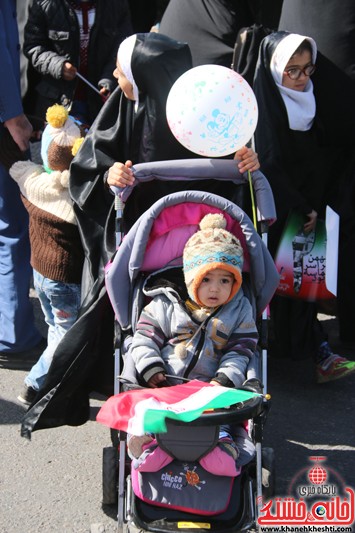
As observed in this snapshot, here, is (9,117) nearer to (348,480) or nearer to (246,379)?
(246,379)

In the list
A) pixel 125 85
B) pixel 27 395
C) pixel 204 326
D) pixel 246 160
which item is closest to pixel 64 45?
pixel 125 85

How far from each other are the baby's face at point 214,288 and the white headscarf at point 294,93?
1362 millimetres

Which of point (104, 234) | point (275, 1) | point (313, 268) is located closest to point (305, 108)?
point (313, 268)

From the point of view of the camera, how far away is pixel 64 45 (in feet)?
17.3

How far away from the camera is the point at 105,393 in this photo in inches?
169

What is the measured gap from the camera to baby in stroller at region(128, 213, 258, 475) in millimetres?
3650

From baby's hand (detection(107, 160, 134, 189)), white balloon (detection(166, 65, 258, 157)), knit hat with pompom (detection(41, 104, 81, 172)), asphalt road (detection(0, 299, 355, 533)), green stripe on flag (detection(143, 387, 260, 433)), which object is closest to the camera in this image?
green stripe on flag (detection(143, 387, 260, 433))

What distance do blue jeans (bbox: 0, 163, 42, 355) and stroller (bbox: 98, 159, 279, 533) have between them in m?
1.22

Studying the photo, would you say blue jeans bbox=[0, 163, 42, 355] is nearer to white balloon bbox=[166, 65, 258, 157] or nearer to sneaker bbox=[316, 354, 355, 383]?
white balloon bbox=[166, 65, 258, 157]

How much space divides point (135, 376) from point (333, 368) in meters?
1.66

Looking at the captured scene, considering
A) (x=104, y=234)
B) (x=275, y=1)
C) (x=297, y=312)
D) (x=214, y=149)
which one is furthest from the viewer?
(x=275, y=1)

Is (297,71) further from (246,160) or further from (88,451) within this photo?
(88,451)

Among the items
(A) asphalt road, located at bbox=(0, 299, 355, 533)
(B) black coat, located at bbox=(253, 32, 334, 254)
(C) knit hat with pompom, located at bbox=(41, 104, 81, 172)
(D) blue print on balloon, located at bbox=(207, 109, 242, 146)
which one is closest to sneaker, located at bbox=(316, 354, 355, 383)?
(A) asphalt road, located at bbox=(0, 299, 355, 533)

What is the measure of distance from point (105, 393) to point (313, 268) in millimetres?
1331
